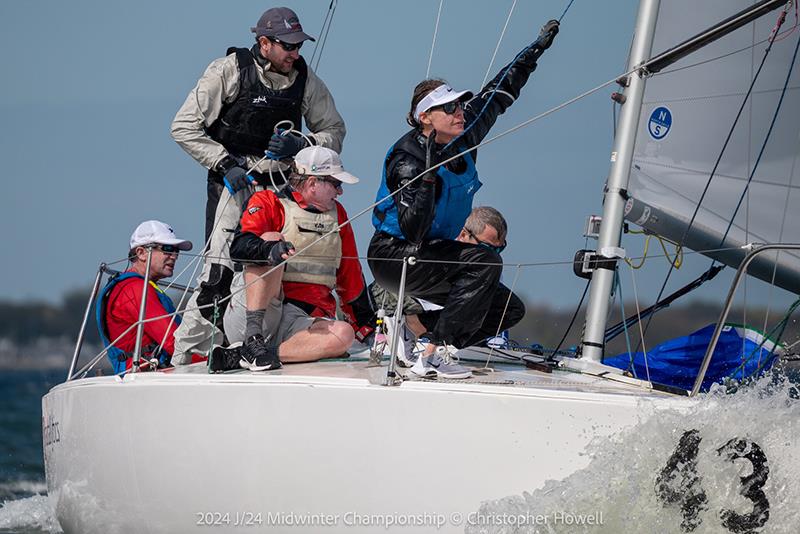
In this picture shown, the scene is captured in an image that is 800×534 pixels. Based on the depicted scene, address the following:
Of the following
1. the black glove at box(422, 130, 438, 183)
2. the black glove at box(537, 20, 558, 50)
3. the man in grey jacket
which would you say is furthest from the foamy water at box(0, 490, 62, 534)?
the black glove at box(537, 20, 558, 50)

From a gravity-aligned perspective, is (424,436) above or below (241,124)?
below

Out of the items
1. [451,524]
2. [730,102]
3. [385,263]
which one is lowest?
[451,524]

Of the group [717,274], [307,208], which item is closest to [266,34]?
[307,208]

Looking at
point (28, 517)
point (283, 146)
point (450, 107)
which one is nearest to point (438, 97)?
point (450, 107)

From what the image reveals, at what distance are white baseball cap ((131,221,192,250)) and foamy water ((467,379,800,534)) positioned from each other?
2856mm

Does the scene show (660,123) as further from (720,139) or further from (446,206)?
(446,206)

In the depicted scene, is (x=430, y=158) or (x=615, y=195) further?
(x=615, y=195)

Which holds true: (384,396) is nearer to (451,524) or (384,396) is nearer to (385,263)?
(451,524)

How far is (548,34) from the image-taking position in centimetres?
537

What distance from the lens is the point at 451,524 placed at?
3752 millimetres

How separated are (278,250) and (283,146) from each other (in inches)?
41.1

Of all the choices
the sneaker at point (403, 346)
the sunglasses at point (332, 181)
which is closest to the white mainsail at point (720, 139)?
the sneaker at point (403, 346)

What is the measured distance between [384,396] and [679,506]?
97 cm

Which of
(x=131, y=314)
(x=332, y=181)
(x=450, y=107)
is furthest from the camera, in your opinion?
(x=131, y=314)
